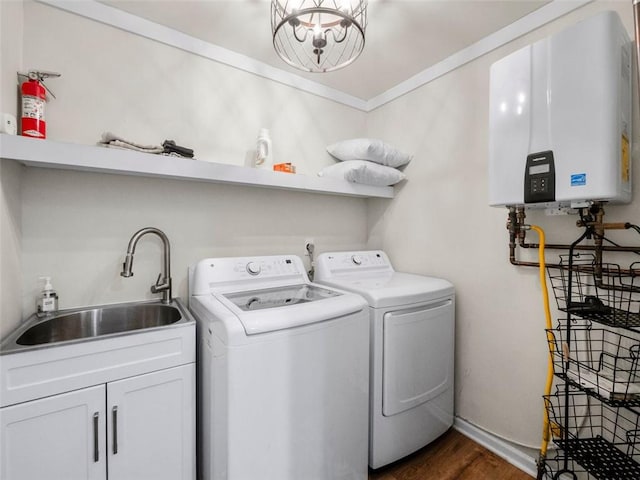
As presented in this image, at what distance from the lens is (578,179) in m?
1.16

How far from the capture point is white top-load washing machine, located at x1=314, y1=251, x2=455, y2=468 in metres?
1.52

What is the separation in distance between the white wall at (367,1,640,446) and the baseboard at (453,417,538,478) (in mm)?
45

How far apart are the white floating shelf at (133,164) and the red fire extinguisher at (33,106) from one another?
0.14 m

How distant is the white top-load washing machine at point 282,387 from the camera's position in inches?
43.8

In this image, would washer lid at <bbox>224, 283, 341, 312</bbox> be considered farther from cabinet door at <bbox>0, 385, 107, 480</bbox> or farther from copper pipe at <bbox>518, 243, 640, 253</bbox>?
copper pipe at <bbox>518, 243, 640, 253</bbox>

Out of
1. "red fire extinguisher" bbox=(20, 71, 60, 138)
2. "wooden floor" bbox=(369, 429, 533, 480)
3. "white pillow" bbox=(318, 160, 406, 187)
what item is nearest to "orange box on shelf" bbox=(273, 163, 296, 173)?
"white pillow" bbox=(318, 160, 406, 187)

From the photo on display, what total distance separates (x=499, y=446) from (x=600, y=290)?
1.06 m

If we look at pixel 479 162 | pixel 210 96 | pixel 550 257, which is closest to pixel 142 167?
pixel 210 96

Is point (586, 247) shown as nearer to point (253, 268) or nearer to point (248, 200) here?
point (253, 268)

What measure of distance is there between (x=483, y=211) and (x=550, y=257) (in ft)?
1.44

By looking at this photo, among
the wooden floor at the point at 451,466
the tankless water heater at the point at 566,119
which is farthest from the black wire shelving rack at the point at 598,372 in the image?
the tankless water heater at the point at 566,119

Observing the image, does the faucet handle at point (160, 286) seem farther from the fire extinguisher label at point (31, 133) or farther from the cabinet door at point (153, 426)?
the fire extinguisher label at point (31, 133)

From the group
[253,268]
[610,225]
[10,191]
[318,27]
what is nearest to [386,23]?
[318,27]

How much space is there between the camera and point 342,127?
2.50 m
